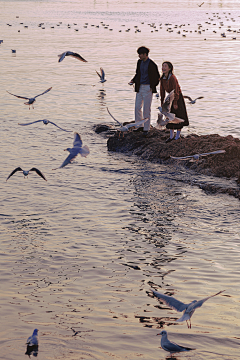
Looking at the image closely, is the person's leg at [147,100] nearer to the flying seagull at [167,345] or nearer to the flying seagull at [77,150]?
the flying seagull at [77,150]

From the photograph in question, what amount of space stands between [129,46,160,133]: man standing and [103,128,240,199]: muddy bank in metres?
0.91

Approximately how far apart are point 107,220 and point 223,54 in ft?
99.9

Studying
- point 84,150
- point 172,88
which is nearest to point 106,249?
point 84,150

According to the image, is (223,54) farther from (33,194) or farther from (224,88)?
(33,194)

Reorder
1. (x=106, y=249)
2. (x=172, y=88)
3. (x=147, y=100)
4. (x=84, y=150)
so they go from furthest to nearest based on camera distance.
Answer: (x=147, y=100)
(x=172, y=88)
(x=84, y=150)
(x=106, y=249)

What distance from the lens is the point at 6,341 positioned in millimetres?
5844

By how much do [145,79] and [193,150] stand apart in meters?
2.08

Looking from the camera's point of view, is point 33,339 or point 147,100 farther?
point 147,100

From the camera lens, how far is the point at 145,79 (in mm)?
12484

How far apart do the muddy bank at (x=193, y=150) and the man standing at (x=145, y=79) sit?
2.97ft

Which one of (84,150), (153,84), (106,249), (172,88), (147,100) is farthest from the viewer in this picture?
(147,100)

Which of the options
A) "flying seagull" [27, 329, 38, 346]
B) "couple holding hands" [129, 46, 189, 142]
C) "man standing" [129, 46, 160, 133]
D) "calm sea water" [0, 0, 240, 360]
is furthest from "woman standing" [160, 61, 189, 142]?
"flying seagull" [27, 329, 38, 346]

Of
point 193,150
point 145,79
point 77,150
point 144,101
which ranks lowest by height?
point 193,150

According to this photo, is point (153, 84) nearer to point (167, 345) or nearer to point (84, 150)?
point (84, 150)
